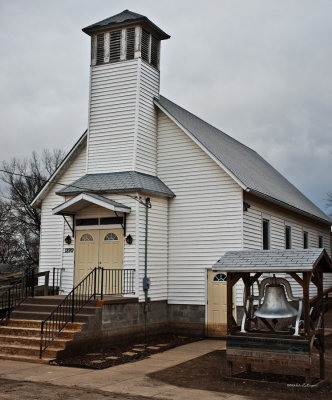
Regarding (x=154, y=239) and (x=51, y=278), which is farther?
(x=51, y=278)

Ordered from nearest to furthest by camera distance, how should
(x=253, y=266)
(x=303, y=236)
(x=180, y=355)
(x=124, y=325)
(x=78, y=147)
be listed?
(x=253, y=266)
(x=180, y=355)
(x=124, y=325)
(x=78, y=147)
(x=303, y=236)

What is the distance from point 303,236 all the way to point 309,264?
1406 centimetres

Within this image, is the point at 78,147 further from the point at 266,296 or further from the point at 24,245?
the point at 24,245

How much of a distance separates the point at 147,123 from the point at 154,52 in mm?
2854

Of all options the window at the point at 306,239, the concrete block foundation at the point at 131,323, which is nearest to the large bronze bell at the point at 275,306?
the concrete block foundation at the point at 131,323

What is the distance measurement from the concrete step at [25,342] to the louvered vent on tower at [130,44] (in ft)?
33.2

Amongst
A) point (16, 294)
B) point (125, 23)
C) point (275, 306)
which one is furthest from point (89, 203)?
point (275, 306)

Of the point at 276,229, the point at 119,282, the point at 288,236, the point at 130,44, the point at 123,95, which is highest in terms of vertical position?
the point at 130,44

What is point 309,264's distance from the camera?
32.4 ft

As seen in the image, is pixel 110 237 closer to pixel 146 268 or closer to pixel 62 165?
pixel 146 268

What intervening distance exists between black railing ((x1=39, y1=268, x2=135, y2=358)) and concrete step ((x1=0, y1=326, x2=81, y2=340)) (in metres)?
0.15

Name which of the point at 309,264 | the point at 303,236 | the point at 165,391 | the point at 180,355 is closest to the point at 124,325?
the point at 180,355

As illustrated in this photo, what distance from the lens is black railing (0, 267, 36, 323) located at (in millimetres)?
15188

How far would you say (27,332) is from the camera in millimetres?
Result: 13523
